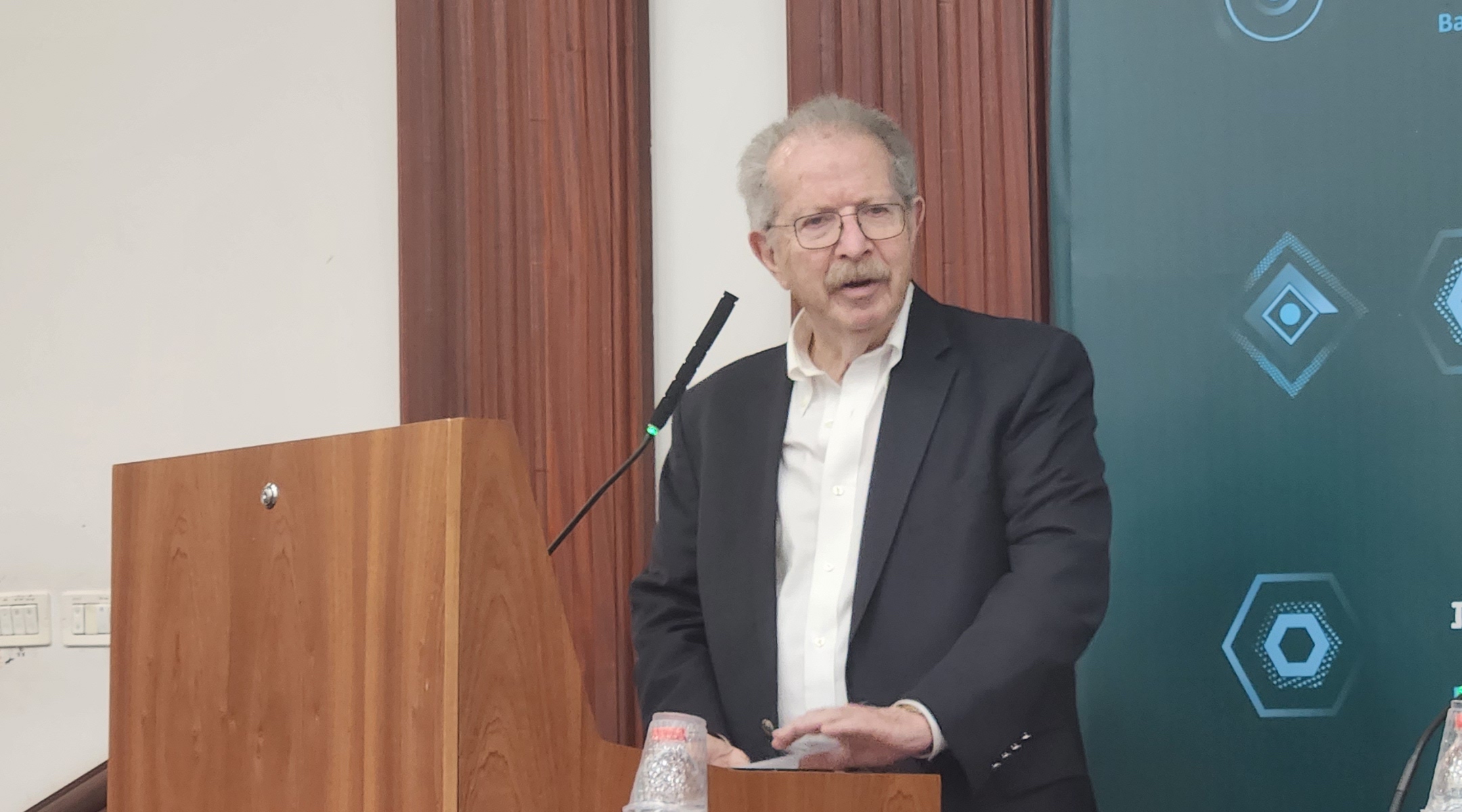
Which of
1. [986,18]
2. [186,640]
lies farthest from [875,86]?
[186,640]

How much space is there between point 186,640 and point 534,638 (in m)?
0.48

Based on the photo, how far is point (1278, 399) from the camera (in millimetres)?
2271

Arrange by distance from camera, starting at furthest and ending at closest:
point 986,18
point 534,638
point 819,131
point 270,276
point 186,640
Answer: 1. point 270,276
2. point 986,18
3. point 819,131
4. point 186,640
5. point 534,638

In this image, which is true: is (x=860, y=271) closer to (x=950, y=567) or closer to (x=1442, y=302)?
(x=950, y=567)

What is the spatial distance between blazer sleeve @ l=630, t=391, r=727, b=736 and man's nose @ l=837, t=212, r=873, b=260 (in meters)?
0.37

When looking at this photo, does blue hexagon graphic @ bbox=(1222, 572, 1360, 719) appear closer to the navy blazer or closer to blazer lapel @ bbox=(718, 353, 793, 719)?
the navy blazer

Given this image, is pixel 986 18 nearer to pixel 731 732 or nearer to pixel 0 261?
pixel 731 732

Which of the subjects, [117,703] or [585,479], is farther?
[585,479]

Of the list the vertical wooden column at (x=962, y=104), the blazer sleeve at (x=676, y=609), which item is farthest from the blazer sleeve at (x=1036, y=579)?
the vertical wooden column at (x=962, y=104)

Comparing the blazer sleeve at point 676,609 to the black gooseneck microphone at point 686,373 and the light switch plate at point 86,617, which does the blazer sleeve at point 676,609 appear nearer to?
the black gooseneck microphone at point 686,373

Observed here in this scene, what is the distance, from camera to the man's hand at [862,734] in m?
1.38

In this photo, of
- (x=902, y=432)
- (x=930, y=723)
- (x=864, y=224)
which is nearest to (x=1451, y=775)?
(x=930, y=723)

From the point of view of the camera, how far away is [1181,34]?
2.35 metres

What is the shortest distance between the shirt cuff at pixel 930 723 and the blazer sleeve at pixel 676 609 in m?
0.38
